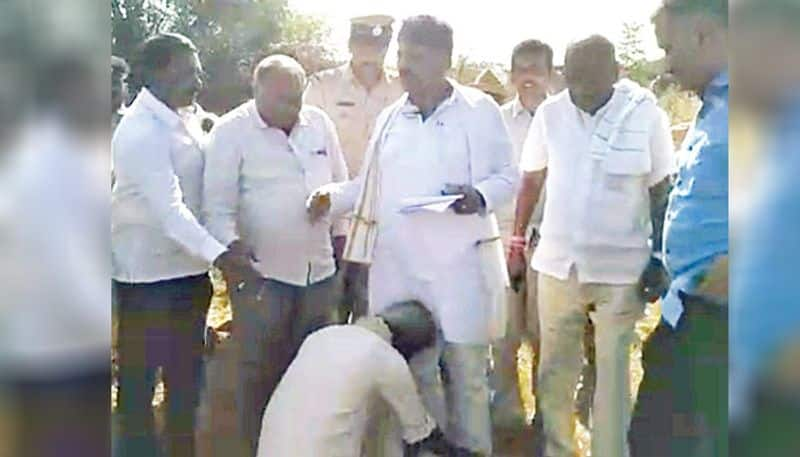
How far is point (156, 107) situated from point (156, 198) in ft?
0.46

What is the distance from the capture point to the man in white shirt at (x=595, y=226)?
1562 millimetres

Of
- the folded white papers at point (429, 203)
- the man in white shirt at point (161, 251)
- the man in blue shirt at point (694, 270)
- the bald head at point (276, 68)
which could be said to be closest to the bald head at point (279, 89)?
the bald head at point (276, 68)

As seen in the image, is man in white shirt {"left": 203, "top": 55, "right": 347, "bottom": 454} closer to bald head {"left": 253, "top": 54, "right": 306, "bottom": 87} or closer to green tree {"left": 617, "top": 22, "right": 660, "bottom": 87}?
bald head {"left": 253, "top": 54, "right": 306, "bottom": 87}

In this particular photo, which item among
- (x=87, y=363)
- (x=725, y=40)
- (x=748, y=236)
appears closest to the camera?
(x=748, y=236)

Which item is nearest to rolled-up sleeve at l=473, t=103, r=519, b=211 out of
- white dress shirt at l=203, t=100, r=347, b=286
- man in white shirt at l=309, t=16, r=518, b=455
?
man in white shirt at l=309, t=16, r=518, b=455

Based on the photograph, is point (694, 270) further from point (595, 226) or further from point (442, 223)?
point (442, 223)

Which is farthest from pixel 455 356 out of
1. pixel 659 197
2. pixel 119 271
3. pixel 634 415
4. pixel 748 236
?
pixel 748 236

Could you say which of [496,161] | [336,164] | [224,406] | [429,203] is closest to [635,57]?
[496,161]

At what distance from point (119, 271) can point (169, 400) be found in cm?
24

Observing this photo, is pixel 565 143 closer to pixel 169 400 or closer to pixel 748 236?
pixel 748 236

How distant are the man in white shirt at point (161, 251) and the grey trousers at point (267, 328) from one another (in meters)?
0.06

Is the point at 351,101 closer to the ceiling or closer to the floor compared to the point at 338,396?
closer to the ceiling

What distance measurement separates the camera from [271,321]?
167 cm

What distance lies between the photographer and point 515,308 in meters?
1.65
